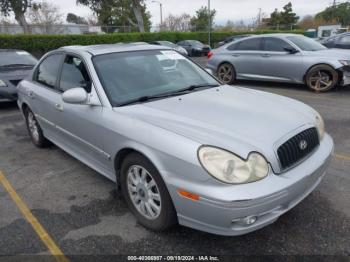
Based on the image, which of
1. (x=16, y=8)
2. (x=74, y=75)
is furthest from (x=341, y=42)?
(x=16, y=8)

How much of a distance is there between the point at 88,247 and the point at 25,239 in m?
0.60

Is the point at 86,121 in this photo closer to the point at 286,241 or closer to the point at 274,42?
the point at 286,241

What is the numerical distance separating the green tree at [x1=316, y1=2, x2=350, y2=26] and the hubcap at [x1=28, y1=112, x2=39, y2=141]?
71.0 m

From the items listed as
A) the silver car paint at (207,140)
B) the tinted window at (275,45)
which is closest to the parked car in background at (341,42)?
the tinted window at (275,45)

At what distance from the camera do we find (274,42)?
29.5 feet

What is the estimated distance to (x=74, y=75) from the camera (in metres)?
3.78

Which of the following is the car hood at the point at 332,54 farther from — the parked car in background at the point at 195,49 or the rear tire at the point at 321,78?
the parked car in background at the point at 195,49

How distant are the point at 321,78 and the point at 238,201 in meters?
7.23

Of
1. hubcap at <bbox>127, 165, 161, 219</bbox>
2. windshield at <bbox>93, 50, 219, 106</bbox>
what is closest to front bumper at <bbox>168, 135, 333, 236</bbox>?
hubcap at <bbox>127, 165, 161, 219</bbox>

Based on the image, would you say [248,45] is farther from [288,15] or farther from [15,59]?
[288,15]

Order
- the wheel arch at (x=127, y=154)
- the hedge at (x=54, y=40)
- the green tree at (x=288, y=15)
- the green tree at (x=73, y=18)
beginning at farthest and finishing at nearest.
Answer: the green tree at (x=73, y=18) → the green tree at (x=288, y=15) → the hedge at (x=54, y=40) → the wheel arch at (x=127, y=154)

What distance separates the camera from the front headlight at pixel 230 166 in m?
2.25

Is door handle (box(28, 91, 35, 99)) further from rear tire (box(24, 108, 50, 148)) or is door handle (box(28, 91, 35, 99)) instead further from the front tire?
the front tire

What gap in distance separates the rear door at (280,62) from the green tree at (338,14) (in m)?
64.8
